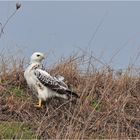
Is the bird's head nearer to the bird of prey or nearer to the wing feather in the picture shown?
the bird of prey

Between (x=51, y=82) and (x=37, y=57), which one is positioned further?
(x=37, y=57)

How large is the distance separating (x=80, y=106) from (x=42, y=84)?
24.0 inches

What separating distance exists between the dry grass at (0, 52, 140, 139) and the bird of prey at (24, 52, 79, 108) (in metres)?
0.15

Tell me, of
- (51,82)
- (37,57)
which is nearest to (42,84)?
(51,82)

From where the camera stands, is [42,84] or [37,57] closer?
[42,84]

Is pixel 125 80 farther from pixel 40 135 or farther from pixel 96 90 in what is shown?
pixel 40 135

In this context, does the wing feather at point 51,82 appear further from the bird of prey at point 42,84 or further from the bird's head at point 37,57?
the bird's head at point 37,57

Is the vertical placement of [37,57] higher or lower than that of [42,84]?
higher

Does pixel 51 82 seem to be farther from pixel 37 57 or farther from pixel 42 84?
pixel 37 57

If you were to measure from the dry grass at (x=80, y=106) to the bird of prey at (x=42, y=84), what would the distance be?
0.51 ft

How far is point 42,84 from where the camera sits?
28.9 feet

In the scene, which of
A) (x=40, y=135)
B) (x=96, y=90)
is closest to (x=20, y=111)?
(x=40, y=135)

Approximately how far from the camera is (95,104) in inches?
369

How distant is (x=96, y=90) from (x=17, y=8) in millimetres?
2601
